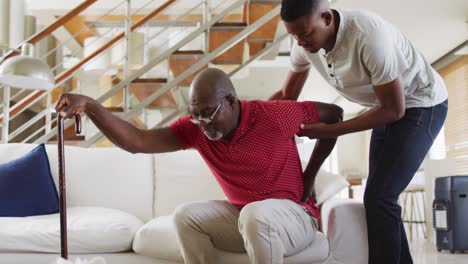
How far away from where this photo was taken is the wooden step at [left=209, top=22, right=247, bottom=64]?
4.55 metres

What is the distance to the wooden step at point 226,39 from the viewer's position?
14.9 ft

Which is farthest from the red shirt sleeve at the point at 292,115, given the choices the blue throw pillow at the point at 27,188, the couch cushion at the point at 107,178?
the blue throw pillow at the point at 27,188

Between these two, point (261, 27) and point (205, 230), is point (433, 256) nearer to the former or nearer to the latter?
point (261, 27)

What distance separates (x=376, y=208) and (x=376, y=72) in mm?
483

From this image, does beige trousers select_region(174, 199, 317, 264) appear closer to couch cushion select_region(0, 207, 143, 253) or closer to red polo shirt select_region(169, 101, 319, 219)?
red polo shirt select_region(169, 101, 319, 219)

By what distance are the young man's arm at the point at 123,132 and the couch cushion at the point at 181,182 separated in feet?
2.49

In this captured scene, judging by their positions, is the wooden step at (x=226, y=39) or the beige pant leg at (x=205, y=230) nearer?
the beige pant leg at (x=205, y=230)

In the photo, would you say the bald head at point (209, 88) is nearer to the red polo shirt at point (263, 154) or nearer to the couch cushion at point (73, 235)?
the red polo shirt at point (263, 154)

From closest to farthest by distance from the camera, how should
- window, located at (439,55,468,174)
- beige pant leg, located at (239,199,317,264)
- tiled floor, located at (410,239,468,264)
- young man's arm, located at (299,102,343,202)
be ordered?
beige pant leg, located at (239,199,317,264) < young man's arm, located at (299,102,343,202) < tiled floor, located at (410,239,468,264) < window, located at (439,55,468,174)

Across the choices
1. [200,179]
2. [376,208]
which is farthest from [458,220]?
[376,208]

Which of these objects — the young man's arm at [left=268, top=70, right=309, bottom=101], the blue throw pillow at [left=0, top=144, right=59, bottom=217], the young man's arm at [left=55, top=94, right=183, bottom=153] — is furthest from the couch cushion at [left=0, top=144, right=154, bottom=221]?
the young man's arm at [left=268, top=70, right=309, bottom=101]

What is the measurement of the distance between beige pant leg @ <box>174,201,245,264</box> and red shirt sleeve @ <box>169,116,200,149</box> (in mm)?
249

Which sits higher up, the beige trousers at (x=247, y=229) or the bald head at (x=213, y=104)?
the bald head at (x=213, y=104)

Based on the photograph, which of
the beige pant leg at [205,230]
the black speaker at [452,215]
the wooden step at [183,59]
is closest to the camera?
the beige pant leg at [205,230]
